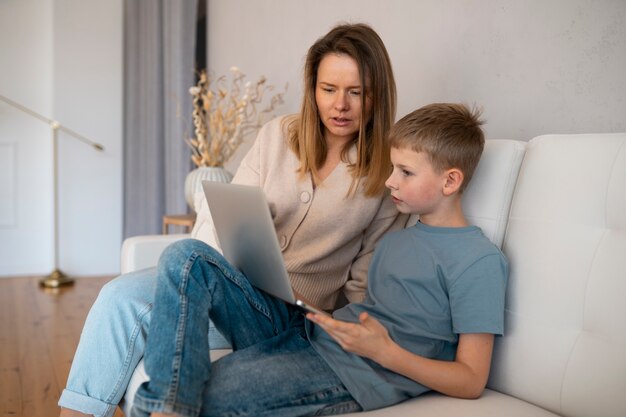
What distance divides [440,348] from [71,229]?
3.84m

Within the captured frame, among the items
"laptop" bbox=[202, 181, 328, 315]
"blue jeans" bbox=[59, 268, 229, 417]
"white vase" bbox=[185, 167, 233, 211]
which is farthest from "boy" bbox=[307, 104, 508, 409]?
"white vase" bbox=[185, 167, 233, 211]

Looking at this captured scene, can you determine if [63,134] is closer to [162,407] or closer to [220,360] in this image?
[220,360]

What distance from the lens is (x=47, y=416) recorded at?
6.90 ft

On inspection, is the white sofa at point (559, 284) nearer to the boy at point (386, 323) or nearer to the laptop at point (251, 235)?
the boy at point (386, 323)

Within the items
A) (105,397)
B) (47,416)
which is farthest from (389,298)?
(47,416)

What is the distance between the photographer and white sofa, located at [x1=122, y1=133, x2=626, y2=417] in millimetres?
1131

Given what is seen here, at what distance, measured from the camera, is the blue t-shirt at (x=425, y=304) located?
3.98ft

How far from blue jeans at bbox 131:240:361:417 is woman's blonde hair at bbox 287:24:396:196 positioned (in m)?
0.46

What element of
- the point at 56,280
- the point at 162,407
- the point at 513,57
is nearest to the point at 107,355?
the point at 162,407

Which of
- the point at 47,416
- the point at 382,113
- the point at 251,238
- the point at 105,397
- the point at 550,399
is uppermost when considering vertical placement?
the point at 382,113

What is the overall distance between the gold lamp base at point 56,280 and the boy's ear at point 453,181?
3.56m

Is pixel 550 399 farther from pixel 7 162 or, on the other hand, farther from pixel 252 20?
pixel 7 162

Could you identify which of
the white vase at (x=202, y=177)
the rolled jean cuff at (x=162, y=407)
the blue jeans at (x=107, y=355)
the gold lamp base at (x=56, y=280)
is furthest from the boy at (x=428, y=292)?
the gold lamp base at (x=56, y=280)

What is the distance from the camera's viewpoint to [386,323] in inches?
51.6
